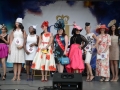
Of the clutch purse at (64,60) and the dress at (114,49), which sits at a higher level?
the dress at (114,49)

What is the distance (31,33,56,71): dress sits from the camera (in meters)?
8.52

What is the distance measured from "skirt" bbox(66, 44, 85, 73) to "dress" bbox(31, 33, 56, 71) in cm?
48

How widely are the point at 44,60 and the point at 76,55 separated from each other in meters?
0.89

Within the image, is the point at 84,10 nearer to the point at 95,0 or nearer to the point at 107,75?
the point at 95,0

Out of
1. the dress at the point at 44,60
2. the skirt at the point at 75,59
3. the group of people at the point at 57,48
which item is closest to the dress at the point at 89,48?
the group of people at the point at 57,48

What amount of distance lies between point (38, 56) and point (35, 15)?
2830mm

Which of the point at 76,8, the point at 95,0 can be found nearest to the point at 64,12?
the point at 76,8

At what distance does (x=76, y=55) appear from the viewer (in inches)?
328

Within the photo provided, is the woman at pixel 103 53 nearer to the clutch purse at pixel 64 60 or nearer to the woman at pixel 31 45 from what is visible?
the clutch purse at pixel 64 60

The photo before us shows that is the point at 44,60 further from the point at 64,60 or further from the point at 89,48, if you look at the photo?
the point at 89,48

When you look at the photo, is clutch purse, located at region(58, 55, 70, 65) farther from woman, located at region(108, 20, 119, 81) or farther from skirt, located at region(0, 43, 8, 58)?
skirt, located at region(0, 43, 8, 58)

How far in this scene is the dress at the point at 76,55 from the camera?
8266 millimetres

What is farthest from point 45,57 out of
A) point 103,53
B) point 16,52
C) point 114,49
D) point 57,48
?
point 114,49

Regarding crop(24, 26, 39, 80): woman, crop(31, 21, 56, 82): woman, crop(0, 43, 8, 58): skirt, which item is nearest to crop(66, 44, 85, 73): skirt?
crop(31, 21, 56, 82): woman
